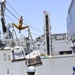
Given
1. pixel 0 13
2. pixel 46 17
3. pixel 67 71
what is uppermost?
pixel 46 17

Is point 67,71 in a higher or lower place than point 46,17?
lower

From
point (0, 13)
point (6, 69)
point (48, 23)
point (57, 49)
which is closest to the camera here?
point (0, 13)

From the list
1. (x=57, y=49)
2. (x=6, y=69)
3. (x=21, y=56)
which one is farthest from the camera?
(x=57, y=49)

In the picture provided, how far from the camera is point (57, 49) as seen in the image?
37.3 m

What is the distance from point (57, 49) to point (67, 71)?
21324 mm

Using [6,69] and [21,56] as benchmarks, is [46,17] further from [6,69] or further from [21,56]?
[21,56]

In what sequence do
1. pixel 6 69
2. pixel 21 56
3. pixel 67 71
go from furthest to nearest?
pixel 6 69 < pixel 67 71 < pixel 21 56

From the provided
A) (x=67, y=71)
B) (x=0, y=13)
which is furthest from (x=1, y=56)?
(x=0, y=13)

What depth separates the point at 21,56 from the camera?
723 cm

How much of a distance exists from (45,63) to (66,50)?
22469 millimetres

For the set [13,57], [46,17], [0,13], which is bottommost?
[13,57]

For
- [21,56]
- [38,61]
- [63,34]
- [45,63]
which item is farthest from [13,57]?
[63,34]

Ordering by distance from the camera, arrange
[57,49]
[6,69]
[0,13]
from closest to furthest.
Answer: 1. [0,13]
2. [6,69]
3. [57,49]

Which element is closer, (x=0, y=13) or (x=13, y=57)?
(x=13, y=57)
